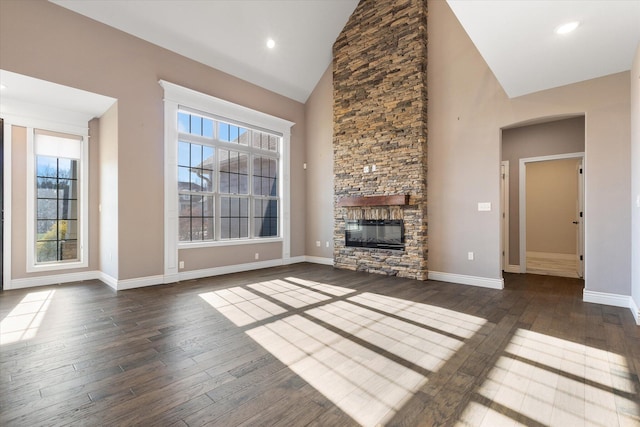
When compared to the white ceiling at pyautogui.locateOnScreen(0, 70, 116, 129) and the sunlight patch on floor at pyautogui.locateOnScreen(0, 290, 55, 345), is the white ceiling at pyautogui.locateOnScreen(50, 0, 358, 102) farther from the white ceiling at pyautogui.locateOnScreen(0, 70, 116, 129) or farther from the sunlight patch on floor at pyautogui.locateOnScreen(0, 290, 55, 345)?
the sunlight patch on floor at pyautogui.locateOnScreen(0, 290, 55, 345)

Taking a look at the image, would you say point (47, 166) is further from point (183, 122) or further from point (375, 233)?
point (375, 233)

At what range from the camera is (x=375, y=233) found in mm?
5750

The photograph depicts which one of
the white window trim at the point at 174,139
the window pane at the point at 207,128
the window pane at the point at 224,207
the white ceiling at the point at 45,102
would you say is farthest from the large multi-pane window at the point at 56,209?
the window pane at the point at 224,207

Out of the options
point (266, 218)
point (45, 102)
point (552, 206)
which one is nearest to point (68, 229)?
point (45, 102)

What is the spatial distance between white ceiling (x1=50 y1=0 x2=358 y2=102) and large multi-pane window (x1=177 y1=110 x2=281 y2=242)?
111 cm

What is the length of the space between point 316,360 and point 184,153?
437 cm

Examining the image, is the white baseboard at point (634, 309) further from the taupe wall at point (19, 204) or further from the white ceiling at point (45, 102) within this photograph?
the taupe wall at point (19, 204)

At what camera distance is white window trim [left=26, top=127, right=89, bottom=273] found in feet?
15.4

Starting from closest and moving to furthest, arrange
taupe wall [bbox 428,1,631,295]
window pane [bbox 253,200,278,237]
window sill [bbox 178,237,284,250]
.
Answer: taupe wall [bbox 428,1,631,295] < window sill [bbox 178,237,284,250] < window pane [bbox 253,200,278,237]

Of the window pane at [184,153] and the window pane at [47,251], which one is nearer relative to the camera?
the window pane at [47,251]

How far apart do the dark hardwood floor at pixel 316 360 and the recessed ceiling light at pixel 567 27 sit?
2881 millimetres

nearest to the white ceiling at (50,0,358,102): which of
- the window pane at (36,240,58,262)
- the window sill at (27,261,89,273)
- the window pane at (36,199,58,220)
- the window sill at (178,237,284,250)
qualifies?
the window pane at (36,199,58,220)

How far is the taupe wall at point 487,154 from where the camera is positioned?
365 centimetres

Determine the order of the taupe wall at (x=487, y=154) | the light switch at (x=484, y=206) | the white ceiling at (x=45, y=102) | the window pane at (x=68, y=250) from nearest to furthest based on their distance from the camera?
the taupe wall at (x=487, y=154) < the white ceiling at (x=45, y=102) < the light switch at (x=484, y=206) < the window pane at (x=68, y=250)
